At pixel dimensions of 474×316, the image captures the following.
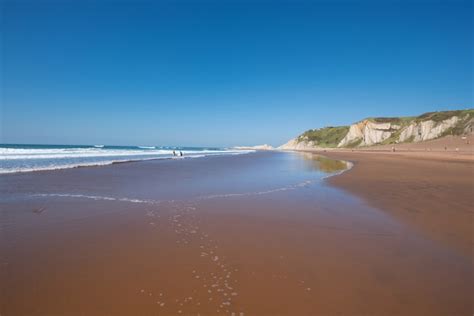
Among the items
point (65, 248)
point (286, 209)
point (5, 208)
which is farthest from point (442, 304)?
point (5, 208)

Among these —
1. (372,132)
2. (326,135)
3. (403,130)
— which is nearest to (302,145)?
(326,135)

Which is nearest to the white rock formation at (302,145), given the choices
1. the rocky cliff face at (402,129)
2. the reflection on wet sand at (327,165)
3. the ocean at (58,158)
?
the rocky cliff face at (402,129)

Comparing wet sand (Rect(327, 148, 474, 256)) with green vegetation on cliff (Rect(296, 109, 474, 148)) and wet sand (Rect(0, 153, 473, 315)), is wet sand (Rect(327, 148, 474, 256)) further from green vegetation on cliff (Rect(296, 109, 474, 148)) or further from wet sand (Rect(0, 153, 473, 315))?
green vegetation on cliff (Rect(296, 109, 474, 148))

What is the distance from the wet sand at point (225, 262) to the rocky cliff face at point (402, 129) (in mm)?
78279

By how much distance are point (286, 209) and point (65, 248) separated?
5.71 m

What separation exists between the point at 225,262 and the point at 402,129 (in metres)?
98.9

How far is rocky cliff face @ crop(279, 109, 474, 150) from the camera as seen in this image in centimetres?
6769

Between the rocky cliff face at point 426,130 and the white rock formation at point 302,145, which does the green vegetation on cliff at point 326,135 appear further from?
the rocky cliff face at point 426,130

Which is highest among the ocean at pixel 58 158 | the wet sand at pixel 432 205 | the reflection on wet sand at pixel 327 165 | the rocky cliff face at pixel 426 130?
the rocky cliff face at pixel 426 130

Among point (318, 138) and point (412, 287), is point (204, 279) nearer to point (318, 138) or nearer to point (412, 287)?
point (412, 287)

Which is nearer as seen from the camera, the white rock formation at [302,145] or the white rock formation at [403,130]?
the white rock formation at [403,130]

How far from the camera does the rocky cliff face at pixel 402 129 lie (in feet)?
222

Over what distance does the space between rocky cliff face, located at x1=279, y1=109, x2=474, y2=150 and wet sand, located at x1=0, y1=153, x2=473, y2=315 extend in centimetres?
7828

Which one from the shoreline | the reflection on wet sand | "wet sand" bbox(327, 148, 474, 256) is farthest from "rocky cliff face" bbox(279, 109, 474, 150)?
the shoreline
